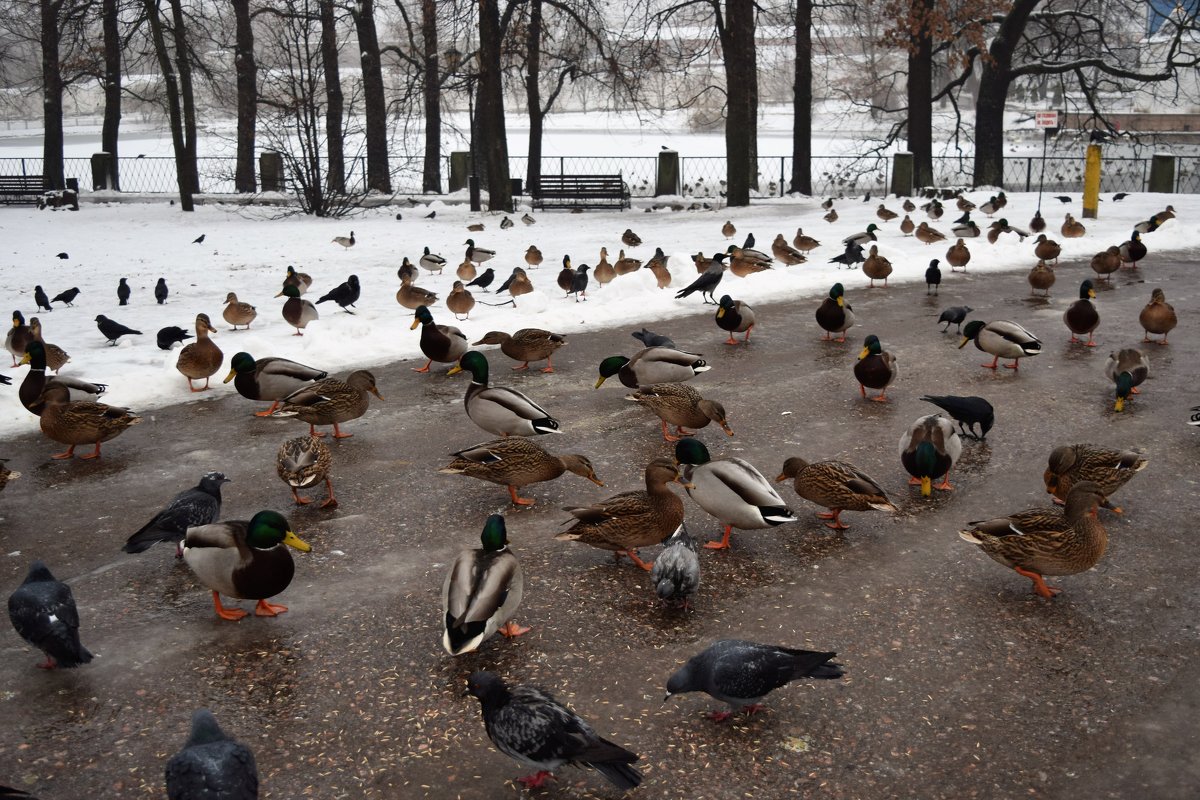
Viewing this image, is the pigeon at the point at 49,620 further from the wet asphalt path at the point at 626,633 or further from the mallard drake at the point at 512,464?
the mallard drake at the point at 512,464

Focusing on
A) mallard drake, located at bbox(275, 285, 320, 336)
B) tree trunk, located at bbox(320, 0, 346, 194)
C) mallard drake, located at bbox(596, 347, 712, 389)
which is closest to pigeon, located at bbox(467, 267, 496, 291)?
mallard drake, located at bbox(275, 285, 320, 336)

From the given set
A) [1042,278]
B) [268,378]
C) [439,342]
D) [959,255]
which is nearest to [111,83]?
[959,255]

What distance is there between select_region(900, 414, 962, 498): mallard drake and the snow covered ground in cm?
468

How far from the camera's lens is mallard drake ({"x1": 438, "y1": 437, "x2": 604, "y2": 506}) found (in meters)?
6.87

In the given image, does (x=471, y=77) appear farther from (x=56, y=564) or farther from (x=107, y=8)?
(x=56, y=564)

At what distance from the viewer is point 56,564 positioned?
20.2 ft

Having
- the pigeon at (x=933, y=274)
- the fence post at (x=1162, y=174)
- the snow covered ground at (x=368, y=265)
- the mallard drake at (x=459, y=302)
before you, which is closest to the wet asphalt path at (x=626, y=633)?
the snow covered ground at (x=368, y=265)

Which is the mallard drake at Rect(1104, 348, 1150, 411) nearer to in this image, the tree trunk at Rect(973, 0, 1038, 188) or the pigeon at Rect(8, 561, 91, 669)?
the pigeon at Rect(8, 561, 91, 669)

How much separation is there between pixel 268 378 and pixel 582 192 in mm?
20389

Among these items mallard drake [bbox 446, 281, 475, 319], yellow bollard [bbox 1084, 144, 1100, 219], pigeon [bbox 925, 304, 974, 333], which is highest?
yellow bollard [bbox 1084, 144, 1100, 219]

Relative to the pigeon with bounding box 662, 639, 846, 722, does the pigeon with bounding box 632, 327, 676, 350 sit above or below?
above

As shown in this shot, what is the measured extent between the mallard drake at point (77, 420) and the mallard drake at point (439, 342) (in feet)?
10.1

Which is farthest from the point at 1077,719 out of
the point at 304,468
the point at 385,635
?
the point at 304,468

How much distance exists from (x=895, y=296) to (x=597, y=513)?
32.1 feet
